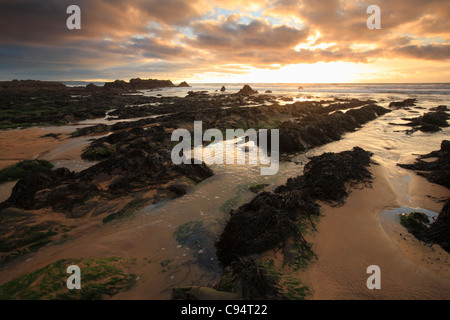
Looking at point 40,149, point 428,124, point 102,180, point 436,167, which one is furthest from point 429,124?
point 40,149

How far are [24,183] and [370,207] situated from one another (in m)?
11.2

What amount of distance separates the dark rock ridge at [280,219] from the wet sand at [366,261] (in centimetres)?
40

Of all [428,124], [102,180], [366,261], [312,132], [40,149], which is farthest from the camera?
[428,124]

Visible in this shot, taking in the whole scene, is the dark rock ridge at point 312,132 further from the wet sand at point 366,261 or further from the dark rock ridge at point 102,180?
the wet sand at point 366,261

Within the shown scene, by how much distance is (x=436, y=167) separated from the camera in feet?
29.3

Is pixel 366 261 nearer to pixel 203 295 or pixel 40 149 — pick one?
pixel 203 295

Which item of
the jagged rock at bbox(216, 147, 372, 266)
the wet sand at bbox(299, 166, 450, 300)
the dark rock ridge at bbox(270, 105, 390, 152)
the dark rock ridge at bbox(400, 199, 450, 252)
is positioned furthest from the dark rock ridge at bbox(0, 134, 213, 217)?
the dark rock ridge at bbox(400, 199, 450, 252)

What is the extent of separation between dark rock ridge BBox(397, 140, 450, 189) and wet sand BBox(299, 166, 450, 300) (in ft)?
13.8

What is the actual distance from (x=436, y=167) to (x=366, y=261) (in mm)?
8357

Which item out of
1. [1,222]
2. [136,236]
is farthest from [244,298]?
[1,222]

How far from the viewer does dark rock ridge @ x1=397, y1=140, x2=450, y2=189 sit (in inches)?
308

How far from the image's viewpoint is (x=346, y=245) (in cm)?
450

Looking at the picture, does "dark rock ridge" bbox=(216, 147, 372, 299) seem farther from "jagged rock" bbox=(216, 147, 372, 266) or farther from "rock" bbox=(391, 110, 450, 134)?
"rock" bbox=(391, 110, 450, 134)
